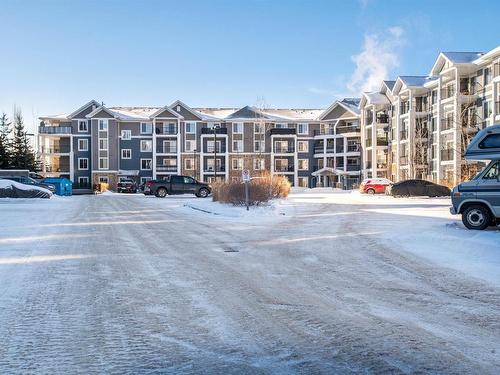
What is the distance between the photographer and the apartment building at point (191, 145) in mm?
72244

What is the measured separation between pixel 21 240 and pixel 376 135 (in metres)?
56.9

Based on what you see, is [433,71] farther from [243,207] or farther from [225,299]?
[225,299]

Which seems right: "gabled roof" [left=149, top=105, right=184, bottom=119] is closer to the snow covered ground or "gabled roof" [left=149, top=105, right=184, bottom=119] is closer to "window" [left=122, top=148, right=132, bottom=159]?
"window" [left=122, top=148, right=132, bottom=159]

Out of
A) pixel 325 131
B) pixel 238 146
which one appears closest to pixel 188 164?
pixel 238 146

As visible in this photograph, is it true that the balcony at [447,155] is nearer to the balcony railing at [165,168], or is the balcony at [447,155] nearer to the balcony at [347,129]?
the balcony at [347,129]

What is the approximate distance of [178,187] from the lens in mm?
39656

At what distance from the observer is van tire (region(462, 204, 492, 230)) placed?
13695 mm

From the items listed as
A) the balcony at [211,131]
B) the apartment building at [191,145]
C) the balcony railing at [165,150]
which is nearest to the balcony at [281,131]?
the apartment building at [191,145]

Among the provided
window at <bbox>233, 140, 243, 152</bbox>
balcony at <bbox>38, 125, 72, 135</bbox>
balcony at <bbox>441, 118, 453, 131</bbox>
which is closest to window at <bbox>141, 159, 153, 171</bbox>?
balcony at <bbox>38, 125, 72, 135</bbox>

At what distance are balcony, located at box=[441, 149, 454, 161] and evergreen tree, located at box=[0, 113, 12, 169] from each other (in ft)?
168

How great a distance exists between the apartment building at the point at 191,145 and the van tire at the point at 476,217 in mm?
57503

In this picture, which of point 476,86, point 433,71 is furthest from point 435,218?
point 433,71

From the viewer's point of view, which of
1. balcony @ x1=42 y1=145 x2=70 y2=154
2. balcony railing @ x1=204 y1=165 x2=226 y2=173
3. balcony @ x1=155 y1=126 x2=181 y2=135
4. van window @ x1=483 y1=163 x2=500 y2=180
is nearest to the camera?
van window @ x1=483 y1=163 x2=500 y2=180

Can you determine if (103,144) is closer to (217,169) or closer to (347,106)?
(217,169)
